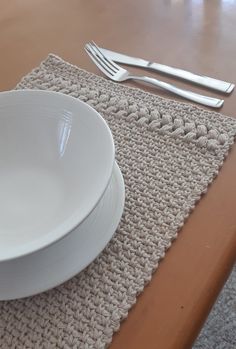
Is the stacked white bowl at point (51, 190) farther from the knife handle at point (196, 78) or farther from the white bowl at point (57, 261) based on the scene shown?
the knife handle at point (196, 78)

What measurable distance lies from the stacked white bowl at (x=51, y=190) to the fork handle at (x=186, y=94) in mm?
165

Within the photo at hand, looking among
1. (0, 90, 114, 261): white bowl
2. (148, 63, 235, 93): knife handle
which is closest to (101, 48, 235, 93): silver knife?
(148, 63, 235, 93): knife handle

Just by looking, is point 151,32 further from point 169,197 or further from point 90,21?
point 169,197

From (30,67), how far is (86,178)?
314mm

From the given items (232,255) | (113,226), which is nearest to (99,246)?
(113,226)

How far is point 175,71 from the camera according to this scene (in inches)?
28.4

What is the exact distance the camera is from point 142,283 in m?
0.50

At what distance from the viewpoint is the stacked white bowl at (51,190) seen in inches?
19.2

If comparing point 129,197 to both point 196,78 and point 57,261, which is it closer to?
point 57,261

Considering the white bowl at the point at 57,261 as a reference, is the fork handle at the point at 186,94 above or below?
above

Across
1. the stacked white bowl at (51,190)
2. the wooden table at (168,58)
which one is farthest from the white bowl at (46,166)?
the wooden table at (168,58)

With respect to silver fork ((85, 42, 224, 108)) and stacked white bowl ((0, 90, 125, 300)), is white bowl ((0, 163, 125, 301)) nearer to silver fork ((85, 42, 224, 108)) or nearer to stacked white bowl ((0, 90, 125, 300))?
stacked white bowl ((0, 90, 125, 300))

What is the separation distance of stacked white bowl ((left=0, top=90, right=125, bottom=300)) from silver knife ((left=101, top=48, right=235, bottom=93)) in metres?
0.19

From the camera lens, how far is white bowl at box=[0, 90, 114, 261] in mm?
503
